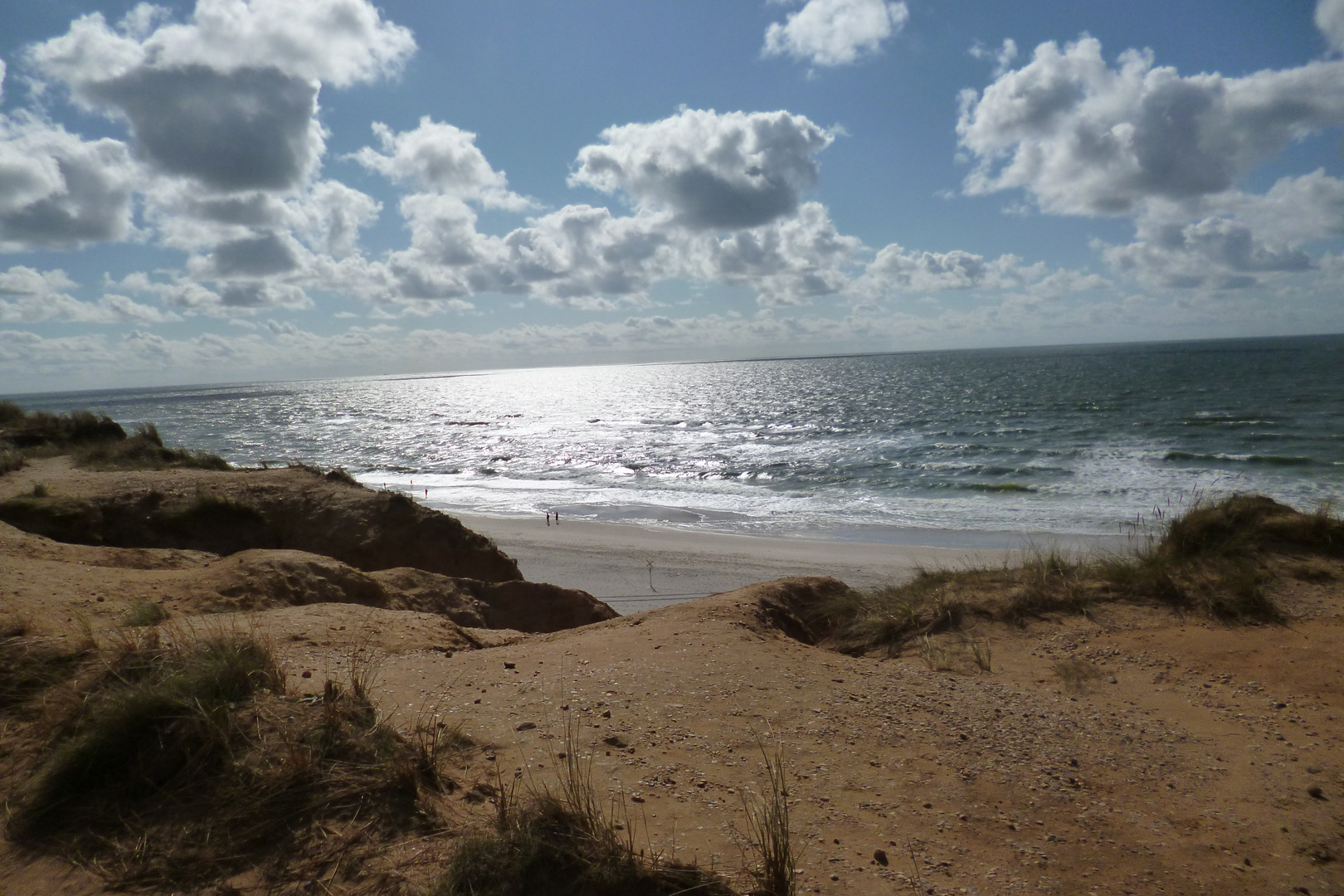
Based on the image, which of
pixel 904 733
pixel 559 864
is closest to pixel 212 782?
pixel 559 864

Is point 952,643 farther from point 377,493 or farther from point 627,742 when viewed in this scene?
point 377,493

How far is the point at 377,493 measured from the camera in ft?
36.8

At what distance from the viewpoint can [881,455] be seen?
3141 centimetres

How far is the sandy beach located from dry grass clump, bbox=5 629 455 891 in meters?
8.94

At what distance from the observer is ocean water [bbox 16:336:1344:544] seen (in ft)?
68.4

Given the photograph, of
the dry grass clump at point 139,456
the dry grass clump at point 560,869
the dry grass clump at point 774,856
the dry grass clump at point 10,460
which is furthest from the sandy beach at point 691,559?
the dry grass clump at point 10,460

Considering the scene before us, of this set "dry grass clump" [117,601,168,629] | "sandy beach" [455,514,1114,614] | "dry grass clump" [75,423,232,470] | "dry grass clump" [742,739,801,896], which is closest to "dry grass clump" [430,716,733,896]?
"dry grass clump" [742,739,801,896]

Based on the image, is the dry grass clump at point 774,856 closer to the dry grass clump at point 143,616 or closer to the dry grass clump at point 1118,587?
the dry grass clump at point 1118,587

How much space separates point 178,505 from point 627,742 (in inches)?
363

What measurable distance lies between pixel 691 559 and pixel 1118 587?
958 cm

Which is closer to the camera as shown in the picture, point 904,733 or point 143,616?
point 904,733

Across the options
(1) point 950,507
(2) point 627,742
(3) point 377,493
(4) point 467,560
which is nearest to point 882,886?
(2) point 627,742

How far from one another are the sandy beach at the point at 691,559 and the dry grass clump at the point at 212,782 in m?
8.94

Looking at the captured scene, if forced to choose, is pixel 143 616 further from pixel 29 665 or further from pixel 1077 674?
pixel 1077 674
